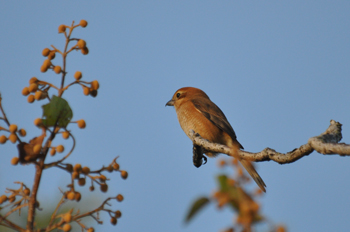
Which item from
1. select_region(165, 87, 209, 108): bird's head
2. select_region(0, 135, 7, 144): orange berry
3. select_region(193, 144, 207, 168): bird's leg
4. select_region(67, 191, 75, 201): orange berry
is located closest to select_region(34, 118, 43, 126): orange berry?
select_region(0, 135, 7, 144): orange berry

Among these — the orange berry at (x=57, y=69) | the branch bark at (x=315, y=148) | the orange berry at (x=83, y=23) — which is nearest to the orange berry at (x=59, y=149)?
the orange berry at (x=57, y=69)

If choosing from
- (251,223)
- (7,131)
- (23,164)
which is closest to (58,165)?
(23,164)

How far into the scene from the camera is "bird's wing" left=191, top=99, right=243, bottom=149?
7.08m

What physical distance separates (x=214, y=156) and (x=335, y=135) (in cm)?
381

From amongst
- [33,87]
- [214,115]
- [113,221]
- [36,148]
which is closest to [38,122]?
[36,148]

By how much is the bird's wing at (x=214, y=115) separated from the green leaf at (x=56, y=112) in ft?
18.1

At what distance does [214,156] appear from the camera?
663 cm

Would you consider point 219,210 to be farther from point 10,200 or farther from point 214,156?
point 214,156

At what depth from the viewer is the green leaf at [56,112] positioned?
1641 mm

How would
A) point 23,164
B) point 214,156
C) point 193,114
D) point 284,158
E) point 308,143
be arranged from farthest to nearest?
point 193,114 < point 214,156 < point 284,158 < point 308,143 < point 23,164

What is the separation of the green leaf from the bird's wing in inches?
217

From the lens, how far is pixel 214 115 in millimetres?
7383

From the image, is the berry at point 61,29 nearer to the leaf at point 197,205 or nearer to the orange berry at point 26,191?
the orange berry at point 26,191

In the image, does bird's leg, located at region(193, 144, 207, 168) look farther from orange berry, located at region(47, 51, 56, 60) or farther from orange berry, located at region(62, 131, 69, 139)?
orange berry, located at region(62, 131, 69, 139)
